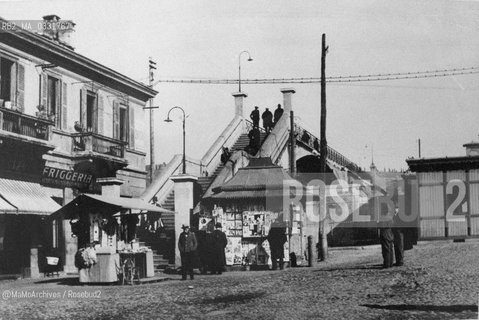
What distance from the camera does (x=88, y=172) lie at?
24.6 metres

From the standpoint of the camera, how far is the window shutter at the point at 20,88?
21516 mm

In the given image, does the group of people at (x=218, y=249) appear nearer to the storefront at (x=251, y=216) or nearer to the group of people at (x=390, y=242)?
the storefront at (x=251, y=216)

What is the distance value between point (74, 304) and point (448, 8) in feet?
33.3

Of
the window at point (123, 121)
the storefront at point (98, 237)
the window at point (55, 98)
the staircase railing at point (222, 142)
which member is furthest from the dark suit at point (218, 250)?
the window at point (123, 121)

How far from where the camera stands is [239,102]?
87.2 feet

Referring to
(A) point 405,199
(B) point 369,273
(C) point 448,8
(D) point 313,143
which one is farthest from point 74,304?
(D) point 313,143

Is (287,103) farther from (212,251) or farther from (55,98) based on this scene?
(212,251)

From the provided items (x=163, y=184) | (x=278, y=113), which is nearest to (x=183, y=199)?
(x=163, y=184)

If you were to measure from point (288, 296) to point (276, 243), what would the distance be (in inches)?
274

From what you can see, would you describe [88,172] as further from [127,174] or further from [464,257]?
[464,257]

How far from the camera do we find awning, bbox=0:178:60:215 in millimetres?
19438

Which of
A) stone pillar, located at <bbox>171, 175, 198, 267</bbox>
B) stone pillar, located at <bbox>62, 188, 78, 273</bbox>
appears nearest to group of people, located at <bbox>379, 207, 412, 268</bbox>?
stone pillar, located at <bbox>171, 175, 198, 267</bbox>

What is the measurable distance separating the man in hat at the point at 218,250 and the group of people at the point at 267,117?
9.88 meters
